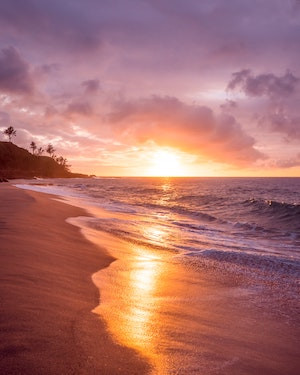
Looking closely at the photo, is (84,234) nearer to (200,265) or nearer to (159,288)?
(200,265)

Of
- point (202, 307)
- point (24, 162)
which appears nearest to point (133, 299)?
point (202, 307)

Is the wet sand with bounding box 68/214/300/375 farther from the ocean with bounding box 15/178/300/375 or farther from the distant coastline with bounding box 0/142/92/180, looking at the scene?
the distant coastline with bounding box 0/142/92/180

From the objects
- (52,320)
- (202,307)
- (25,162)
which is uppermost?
(25,162)

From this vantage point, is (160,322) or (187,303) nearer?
(160,322)

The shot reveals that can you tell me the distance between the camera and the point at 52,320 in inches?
164

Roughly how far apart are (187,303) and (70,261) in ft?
10.7

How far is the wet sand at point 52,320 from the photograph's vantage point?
3.26m

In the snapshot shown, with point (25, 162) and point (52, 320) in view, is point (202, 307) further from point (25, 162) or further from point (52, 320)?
point (25, 162)

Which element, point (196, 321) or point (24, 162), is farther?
point (24, 162)

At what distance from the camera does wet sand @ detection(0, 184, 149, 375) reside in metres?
3.26

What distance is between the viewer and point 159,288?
6586 mm

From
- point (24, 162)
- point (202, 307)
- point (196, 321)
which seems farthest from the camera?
point (24, 162)

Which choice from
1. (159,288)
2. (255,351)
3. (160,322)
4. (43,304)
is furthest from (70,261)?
(255,351)

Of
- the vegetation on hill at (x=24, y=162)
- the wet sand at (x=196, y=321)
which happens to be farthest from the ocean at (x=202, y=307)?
the vegetation on hill at (x=24, y=162)
